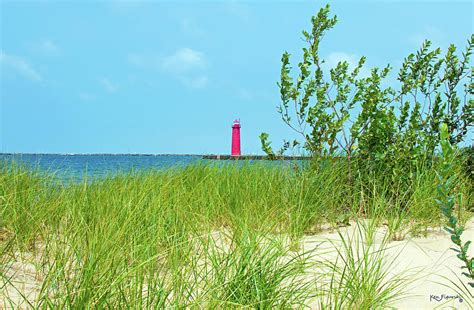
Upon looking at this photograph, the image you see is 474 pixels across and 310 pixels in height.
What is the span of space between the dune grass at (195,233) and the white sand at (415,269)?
5 cm

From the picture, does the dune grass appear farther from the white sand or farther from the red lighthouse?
the red lighthouse

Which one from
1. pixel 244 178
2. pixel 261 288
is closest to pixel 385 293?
pixel 261 288

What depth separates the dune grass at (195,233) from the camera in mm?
1982

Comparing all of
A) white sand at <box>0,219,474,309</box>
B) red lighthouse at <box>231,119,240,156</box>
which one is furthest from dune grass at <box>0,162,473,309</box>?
red lighthouse at <box>231,119,240,156</box>

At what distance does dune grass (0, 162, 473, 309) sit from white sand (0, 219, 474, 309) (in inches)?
2.0

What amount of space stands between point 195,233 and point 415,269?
1.31 metres

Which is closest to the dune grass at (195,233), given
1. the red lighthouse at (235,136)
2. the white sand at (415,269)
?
the white sand at (415,269)

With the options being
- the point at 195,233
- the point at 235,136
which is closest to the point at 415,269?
the point at 195,233

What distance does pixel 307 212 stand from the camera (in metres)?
3.58

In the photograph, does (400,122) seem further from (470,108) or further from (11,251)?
(11,251)

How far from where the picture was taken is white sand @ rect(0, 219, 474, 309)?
2400mm

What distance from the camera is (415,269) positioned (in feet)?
9.50

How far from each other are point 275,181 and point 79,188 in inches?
65.8

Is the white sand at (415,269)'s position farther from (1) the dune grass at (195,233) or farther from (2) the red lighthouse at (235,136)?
(2) the red lighthouse at (235,136)
